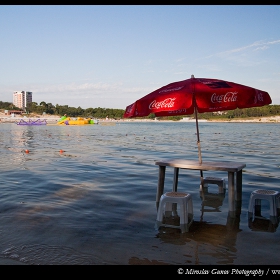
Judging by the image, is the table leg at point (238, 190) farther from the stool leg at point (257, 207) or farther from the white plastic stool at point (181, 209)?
the white plastic stool at point (181, 209)

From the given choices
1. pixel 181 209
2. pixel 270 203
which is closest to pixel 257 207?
pixel 270 203

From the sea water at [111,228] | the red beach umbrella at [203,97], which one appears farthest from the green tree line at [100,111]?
the red beach umbrella at [203,97]

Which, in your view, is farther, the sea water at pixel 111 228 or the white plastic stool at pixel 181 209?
the white plastic stool at pixel 181 209

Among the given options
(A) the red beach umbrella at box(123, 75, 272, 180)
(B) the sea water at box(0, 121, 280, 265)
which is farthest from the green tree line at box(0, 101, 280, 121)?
(A) the red beach umbrella at box(123, 75, 272, 180)

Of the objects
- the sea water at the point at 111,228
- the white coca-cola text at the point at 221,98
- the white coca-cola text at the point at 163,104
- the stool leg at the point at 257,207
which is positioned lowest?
the sea water at the point at 111,228

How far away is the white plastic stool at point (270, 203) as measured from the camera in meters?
6.41

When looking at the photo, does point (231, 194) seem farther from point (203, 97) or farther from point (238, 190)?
point (203, 97)

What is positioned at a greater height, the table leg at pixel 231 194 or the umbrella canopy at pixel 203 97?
the umbrella canopy at pixel 203 97

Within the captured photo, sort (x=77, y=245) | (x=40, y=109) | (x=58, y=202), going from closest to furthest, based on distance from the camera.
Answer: (x=77, y=245), (x=58, y=202), (x=40, y=109)

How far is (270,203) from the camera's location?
6.48 metres
